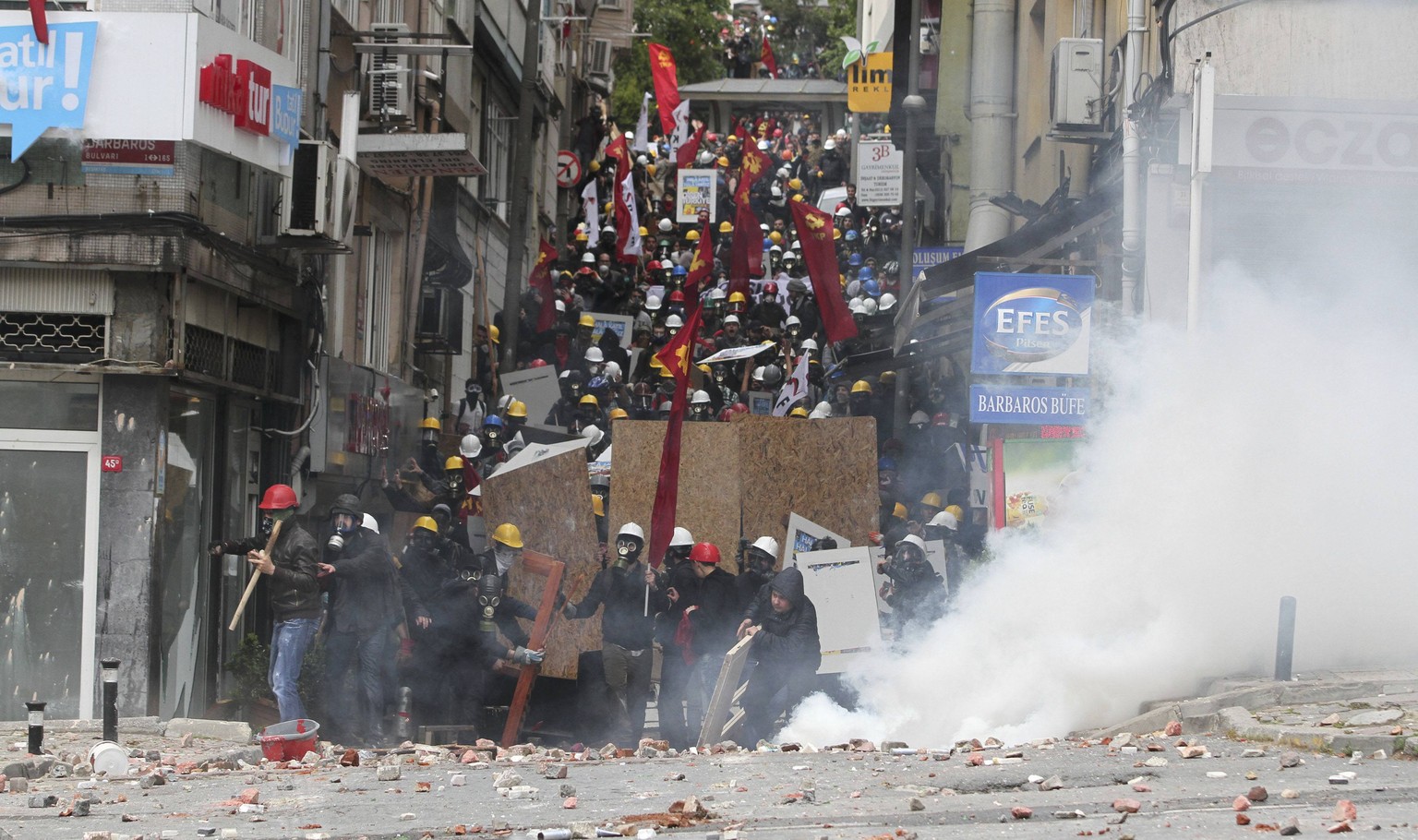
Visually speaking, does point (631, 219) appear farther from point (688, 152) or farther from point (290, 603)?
point (290, 603)

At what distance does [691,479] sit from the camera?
587 inches

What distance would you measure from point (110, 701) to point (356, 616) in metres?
1.96

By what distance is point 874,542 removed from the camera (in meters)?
15.0

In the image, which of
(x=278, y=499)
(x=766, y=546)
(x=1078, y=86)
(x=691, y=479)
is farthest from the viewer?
(x=1078, y=86)

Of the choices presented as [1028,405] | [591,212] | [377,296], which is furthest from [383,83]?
[591,212]

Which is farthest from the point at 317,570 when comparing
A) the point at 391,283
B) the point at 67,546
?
the point at 391,283

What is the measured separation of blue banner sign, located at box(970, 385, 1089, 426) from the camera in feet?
45.5

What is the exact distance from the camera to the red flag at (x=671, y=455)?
12891mm

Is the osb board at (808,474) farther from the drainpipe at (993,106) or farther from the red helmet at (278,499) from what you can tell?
the drainpipe at (993,106)

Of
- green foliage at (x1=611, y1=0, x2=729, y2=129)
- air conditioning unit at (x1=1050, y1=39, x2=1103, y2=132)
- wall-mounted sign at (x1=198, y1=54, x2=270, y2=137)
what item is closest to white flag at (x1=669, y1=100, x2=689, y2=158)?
air conditioning unit at (x1=1050, y1=39, x2=1103, y2=132)

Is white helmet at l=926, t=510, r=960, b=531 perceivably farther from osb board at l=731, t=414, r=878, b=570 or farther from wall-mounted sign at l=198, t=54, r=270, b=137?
wall-mounted sign at l=198, t=54, r=270, b=137

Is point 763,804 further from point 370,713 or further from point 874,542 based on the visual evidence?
point 874,542

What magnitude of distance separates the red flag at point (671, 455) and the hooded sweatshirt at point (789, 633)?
160cm

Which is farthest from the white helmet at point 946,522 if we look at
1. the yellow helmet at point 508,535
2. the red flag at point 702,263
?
the red flag at point 702,263
